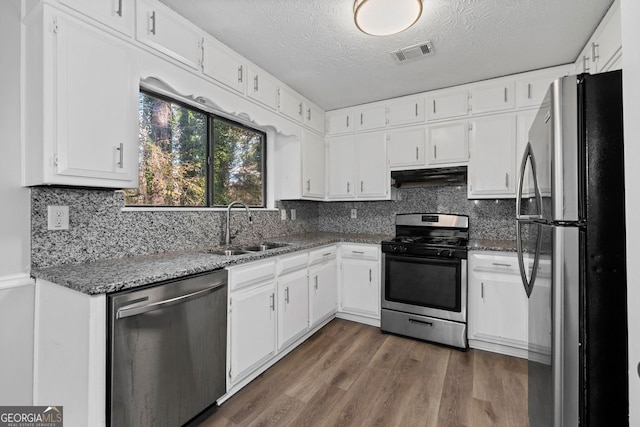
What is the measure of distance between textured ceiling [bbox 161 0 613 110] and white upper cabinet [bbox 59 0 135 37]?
0.97 ft

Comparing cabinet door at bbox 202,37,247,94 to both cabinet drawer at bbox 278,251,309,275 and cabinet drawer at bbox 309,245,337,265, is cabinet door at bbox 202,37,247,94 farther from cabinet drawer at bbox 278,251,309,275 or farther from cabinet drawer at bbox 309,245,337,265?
cabinet drawer at bbox 309,245,337,265

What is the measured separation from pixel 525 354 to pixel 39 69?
3.66 m

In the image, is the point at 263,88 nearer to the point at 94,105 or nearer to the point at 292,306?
the point at 94,105

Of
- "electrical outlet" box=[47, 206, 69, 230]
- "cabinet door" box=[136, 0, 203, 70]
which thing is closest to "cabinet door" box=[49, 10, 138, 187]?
"cabinet door" box=[136, 0, 203, 70]

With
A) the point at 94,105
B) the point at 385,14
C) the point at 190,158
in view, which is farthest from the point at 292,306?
the point at 385,14

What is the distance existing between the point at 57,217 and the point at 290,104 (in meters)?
2.13

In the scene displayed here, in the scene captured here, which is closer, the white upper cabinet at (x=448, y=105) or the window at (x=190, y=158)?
the window at (x=190, y=158)

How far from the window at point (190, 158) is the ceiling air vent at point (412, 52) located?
1569 mm

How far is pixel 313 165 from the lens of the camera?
3432 millimetres

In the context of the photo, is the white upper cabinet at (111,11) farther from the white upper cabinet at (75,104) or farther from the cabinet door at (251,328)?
the cabinet door at (251,328)

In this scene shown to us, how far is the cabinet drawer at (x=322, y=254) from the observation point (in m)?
2.74

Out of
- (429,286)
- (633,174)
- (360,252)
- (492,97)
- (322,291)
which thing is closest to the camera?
(633,174)

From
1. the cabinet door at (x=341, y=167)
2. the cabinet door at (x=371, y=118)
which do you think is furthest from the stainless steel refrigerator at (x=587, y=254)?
the cabinet door at (x=341, y=167)

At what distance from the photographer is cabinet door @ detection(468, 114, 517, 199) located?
108 inches
